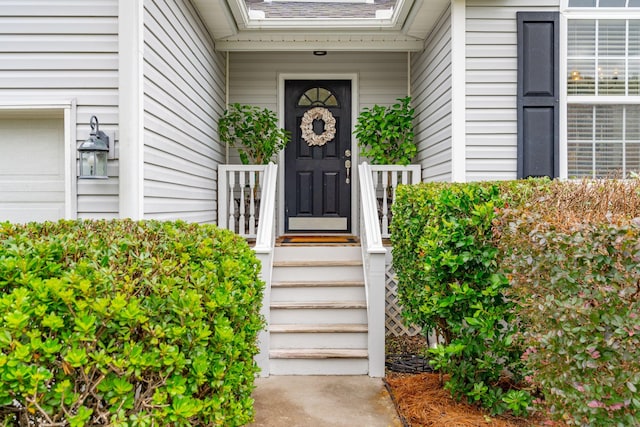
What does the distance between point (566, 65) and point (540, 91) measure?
0.38m

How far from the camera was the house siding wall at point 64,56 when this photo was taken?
3.34m

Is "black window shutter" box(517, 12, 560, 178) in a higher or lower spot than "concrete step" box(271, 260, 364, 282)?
higher

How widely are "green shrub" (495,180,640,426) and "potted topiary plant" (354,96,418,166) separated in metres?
3.85

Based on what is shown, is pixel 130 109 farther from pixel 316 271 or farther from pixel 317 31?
pixel 317 31

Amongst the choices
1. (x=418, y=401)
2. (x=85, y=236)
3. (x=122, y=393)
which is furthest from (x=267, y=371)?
(x=122, y=393)

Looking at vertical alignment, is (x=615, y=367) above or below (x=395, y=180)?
below

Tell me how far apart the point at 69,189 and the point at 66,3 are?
1.31 m

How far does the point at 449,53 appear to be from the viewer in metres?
4.63

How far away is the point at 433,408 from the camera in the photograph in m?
2.93

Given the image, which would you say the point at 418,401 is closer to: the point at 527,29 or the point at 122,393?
the point at 122,393

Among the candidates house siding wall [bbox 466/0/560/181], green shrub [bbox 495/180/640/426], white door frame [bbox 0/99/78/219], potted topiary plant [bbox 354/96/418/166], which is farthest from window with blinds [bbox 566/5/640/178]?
white door frame [bbox 0/99/78/219]

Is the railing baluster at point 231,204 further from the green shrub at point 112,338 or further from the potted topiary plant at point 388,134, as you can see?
the green shrub at point 112,338

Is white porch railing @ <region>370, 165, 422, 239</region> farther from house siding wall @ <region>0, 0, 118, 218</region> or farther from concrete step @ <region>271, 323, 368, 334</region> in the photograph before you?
house siding wall @ <region>0, 0, 118, 218</region>

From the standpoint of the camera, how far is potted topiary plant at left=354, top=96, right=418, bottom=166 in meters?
5.69
